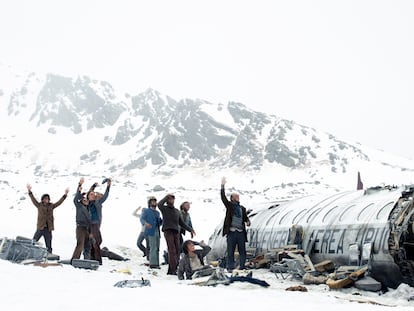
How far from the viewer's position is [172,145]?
4247 inches

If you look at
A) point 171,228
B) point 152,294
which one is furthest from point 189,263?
point 152,294

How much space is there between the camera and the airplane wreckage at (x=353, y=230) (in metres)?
10.5

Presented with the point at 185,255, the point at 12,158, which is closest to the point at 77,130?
the point at 12,158

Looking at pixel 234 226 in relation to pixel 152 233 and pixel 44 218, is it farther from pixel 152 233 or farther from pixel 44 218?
pixel 44 218

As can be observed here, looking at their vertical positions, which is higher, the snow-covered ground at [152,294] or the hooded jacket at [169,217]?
the hooded jacket at [169,217]

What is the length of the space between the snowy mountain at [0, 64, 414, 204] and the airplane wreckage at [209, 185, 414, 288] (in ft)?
155

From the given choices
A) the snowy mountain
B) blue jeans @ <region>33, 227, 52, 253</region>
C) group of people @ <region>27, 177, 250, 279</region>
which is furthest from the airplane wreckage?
the snowy mountain

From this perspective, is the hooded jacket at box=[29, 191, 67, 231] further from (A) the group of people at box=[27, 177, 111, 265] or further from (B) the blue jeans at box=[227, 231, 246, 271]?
(B) the blue jeans at box=[227, 231, 246, 271]

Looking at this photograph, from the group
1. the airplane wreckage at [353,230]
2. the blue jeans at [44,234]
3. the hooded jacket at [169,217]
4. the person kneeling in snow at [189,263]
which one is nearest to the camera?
the airplane wreckage at [353,230]

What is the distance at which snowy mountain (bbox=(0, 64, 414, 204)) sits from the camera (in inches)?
3418

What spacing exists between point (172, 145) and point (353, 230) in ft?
317

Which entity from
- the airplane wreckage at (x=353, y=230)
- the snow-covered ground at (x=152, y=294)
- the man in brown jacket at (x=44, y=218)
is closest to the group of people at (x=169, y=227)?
the man in brown jacket at (x=44, y=218)

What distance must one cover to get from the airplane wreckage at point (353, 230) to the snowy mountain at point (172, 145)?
4738 cm

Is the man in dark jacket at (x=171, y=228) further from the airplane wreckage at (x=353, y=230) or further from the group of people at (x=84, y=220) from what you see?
the airplane wreckage at (x=353, y=230)
